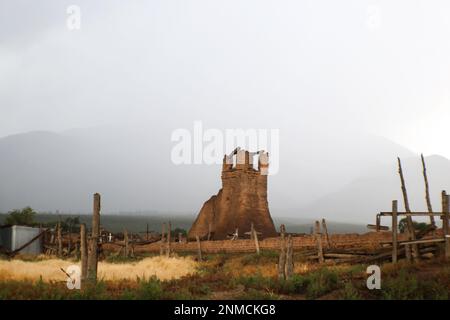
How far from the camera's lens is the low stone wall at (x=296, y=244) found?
87.7ft

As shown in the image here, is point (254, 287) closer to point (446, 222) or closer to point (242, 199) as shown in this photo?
point (446, 222)

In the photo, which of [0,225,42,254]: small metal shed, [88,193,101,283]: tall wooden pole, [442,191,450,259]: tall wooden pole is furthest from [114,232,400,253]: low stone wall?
[88,193,101,283]: tall wooden pole

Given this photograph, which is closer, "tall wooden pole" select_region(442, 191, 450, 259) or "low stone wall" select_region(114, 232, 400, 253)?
"tall wooden pole" select_region(442, 191, 450, 259)

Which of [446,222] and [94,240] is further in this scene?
[446,222]

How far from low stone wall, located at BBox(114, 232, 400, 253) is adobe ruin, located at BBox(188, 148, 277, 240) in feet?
16.3

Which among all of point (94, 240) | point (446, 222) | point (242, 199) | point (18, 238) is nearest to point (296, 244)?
point (446, 222)

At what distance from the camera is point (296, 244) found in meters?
29.2

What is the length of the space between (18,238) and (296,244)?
19756mm

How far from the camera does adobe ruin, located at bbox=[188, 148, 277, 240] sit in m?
42.2

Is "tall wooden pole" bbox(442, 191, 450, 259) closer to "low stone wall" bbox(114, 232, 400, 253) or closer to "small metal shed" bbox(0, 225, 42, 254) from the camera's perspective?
"low stone wall" bbox(114, 232, 400, 253)

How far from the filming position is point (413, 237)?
18922 millimetres

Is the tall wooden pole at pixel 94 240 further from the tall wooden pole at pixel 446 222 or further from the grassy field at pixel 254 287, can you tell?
the tall wooden pole at pixel 446 222
